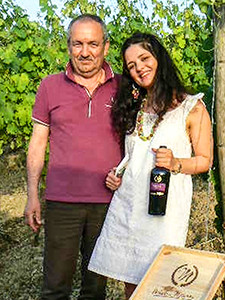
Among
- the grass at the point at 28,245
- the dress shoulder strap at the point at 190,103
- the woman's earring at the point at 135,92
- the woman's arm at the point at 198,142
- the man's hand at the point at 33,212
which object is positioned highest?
the woman's earring at the point at 135,92

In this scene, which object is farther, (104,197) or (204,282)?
(104,197)

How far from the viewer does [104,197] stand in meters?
3.09

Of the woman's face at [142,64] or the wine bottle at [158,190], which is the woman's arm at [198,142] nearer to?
the wine bottle at [158,190]

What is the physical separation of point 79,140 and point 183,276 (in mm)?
973

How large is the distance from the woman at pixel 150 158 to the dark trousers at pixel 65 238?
28 cm

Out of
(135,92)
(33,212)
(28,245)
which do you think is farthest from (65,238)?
(28,245)

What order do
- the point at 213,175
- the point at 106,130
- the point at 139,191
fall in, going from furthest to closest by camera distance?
the point at 213,175
the point at 106,130
the point at 139,191

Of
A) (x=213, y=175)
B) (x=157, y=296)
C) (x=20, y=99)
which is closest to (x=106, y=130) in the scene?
(x=213, y=175)

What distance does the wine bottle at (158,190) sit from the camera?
2572 mm

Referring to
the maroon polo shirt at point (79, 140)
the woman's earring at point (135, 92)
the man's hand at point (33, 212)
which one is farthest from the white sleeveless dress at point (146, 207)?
the man's hand at point (33, 212)

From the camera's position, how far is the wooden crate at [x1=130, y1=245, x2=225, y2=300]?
2289 mm

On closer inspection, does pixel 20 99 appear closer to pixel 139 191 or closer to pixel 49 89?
pixel 49 89

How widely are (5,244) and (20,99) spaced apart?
1509 millimetres

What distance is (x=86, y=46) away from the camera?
118 inches
